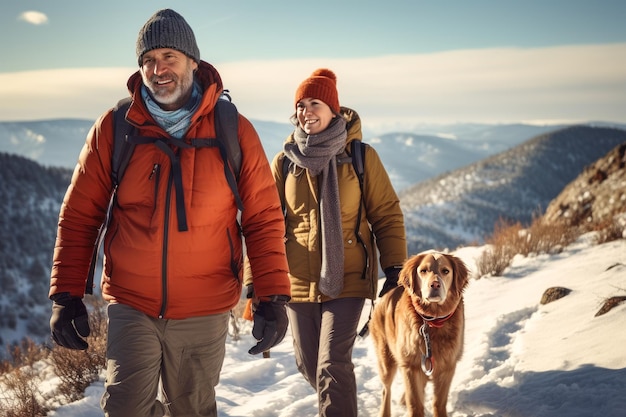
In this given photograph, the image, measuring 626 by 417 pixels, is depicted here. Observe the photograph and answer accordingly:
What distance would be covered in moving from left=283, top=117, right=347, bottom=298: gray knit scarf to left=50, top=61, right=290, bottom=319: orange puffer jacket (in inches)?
24.8

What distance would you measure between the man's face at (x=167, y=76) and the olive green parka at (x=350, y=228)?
1.12 metres

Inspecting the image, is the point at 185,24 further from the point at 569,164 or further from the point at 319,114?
the point at 569,164

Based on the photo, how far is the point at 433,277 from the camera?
2.79 m

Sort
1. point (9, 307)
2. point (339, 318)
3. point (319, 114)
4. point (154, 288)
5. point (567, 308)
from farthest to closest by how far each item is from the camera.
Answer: point (9, 307)
point (567, 308)
point (319, 114)
point (339, 318)
point (154, 288)

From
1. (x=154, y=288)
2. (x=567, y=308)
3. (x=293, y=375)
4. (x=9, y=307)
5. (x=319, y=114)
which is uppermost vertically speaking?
(x=319, y=114)

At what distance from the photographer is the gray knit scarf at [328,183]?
305 centimetres

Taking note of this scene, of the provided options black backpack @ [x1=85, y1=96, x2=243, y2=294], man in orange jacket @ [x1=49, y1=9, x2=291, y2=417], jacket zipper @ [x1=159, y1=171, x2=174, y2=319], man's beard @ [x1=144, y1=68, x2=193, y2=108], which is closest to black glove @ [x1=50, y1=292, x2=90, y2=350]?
man in orange jacket @ [x1=49, y1=9, x2=291, y2=417]

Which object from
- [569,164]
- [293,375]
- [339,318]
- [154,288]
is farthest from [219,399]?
[569,164]

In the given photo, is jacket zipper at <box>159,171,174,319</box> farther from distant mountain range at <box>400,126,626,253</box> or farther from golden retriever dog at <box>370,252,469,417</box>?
distant mountain range at <box>400,126,626,253</box>

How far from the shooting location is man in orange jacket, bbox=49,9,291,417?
7.17 ft

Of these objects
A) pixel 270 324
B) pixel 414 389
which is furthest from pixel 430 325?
pixel 270 324

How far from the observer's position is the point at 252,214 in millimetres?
2455

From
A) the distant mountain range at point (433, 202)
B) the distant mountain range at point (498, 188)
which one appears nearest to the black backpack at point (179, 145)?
the distant mountain range at point (433, 202)

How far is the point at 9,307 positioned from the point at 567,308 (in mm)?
43875
